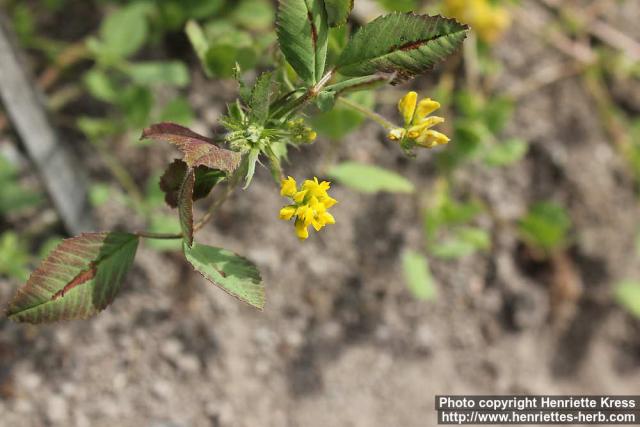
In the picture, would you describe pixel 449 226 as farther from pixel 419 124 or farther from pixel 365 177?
pixel 419 124

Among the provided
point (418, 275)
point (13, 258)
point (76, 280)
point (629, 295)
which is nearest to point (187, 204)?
point (76, 280)

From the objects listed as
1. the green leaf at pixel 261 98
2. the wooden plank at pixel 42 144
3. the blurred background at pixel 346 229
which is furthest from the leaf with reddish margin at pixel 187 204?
the wooden plank at pixel 42 144

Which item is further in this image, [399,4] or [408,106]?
[399,4]

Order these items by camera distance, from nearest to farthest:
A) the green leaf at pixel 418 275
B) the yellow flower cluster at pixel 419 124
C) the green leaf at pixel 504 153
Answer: the yellow flower cluster at pixel 419 124, the green leaf at pixel 418 275, the green leaf at pixel 504 153

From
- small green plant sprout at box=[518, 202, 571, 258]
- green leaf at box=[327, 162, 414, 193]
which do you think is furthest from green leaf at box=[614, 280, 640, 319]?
green leaf at box=[327, 162, 414, 193]

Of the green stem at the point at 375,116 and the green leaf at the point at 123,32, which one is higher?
Result: the green leaf at the point at 123,32

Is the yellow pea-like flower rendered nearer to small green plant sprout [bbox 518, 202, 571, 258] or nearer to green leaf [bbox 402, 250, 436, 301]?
green leaf [bbox 402, 250, 436, 301]

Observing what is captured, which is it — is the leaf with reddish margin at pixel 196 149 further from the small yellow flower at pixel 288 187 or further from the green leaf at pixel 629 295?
the green leaf at pixel 629 295
